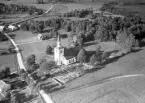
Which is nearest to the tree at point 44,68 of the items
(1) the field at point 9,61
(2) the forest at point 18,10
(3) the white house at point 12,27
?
(1) the field at point 9,61

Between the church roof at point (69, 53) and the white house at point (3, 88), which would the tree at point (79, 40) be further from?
the white house at point (3, 88)

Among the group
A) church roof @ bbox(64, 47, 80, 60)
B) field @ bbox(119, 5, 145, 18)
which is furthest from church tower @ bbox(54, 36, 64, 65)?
field @ bbox(119, 5, 145, 18)

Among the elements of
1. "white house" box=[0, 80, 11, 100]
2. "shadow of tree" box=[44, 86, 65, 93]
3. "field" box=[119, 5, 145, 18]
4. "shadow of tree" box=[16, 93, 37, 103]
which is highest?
"field" box=[119, 5, 145, 18]

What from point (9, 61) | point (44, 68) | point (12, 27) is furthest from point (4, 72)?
point (12, 27)

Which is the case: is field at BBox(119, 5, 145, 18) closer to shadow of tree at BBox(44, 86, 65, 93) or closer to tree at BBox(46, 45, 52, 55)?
tree at BBox(46, 45, 52, 55)

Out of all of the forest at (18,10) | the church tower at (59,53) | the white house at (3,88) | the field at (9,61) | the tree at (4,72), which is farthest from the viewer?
the forest at (18,10)

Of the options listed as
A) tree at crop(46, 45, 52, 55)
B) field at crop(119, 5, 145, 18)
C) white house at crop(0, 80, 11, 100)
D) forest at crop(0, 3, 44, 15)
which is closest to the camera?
white house at crop(0, 80, 11, 100)

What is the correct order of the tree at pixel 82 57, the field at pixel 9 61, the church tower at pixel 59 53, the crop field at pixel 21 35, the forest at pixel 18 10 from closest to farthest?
1. the tree at pixel 82 57
2. the church tower at pixel 59 53
3. the field at pixel 9 61
4. the crop field at pixel 21 35
5. the forest at pixel 18 10

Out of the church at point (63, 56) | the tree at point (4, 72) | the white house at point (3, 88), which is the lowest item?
the white house at point (3, 88)

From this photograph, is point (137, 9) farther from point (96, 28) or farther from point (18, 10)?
point (18, 10)

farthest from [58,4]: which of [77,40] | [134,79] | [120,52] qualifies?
[134,79]

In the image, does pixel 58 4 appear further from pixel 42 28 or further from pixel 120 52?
pixel 120 52
